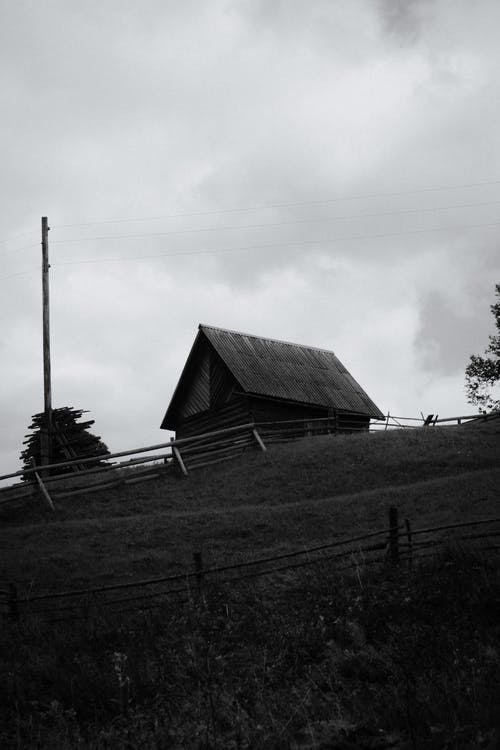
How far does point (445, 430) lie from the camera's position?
27906 mm

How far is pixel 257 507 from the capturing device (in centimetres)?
1981

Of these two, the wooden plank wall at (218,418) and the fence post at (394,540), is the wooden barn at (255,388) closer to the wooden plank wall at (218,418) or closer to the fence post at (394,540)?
the wooden plank wall at (218,418)

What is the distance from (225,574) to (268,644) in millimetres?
3167

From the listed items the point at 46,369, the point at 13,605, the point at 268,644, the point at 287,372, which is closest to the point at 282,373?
the point at 287,372

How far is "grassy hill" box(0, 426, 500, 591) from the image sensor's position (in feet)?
51.0

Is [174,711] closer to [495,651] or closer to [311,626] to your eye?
[311,626]

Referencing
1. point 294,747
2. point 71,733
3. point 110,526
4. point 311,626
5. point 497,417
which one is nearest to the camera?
point 294,747

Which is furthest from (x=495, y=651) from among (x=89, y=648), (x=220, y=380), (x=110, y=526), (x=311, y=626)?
(x=220, y=380)

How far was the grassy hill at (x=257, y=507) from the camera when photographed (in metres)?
15.5

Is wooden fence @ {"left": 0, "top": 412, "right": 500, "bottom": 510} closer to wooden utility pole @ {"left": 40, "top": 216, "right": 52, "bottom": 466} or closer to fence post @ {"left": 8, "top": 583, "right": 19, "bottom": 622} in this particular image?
wooden utility pole @ {"left": 40, "top": 216, "right": 52, "bottom": 466}

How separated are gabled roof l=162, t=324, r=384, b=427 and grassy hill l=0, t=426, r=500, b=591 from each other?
6.97 metres

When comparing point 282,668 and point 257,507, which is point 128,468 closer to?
point 257,507

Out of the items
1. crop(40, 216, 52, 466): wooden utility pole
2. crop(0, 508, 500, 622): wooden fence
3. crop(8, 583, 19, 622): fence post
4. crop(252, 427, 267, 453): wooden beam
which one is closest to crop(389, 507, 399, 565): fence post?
crop(0, 508, 500, 622): wooden fence

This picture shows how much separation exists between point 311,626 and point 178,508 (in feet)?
37.3
